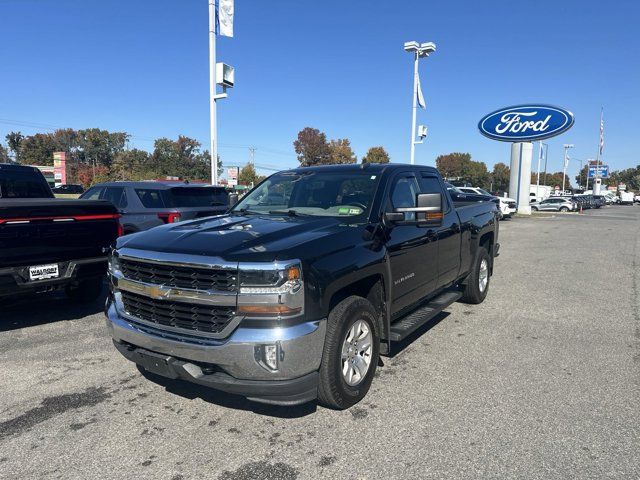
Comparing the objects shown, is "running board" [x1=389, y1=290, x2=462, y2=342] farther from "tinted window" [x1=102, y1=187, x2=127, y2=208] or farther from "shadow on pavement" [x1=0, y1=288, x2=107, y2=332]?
"tinted window" [x1=102, y1=187, x2=127, y2=208]

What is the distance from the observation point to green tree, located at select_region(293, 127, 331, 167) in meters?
83.0

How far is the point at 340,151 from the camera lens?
8300 centimetres

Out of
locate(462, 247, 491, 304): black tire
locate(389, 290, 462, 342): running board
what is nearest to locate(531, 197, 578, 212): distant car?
locate(462, 247, 491, 304): black tire

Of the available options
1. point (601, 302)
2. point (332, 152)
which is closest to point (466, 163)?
point (332, 152)

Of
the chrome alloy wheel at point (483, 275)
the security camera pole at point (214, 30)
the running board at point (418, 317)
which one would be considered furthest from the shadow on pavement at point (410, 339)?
the security camera pole at point (214, 30)

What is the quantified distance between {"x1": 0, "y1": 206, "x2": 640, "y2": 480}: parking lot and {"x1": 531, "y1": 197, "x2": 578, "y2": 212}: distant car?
42132mm

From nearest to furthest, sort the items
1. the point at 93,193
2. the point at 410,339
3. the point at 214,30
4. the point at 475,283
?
the point at 410,339, the point at 475,283, the point at 93,193, the point at 214,30

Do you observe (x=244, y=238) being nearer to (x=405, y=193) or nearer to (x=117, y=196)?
(x=405, y=193)

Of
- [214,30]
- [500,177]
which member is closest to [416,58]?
[214,30]

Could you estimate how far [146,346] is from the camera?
3275 millimetres

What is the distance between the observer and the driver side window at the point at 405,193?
4.41 m

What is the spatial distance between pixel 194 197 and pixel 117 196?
1.55m

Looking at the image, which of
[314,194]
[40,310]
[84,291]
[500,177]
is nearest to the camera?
[314,194]

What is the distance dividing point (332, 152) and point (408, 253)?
80298mm
